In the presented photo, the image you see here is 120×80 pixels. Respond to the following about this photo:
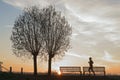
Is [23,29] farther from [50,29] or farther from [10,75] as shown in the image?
[10,75]

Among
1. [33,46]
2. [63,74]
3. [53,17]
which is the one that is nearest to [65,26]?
[53,17]

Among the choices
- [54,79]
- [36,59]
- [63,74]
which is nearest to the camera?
[54,79]

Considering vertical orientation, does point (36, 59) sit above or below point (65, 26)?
below

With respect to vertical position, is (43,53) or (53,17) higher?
(53,17)

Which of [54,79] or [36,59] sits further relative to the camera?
[36,59]

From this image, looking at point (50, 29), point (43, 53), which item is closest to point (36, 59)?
point (43, 53)

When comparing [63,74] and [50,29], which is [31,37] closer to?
[50,29]

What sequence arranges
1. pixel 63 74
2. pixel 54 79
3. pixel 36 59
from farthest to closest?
pixel 36 59 → pixel 63 74 → pixel 54 79

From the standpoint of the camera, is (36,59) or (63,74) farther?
(36,59)

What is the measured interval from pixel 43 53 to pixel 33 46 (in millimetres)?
1955

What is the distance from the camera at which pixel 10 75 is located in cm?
5128

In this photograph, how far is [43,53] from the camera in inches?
2319

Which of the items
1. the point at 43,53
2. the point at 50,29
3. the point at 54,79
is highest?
the point at 50,29

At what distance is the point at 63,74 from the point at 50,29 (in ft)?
30.7
